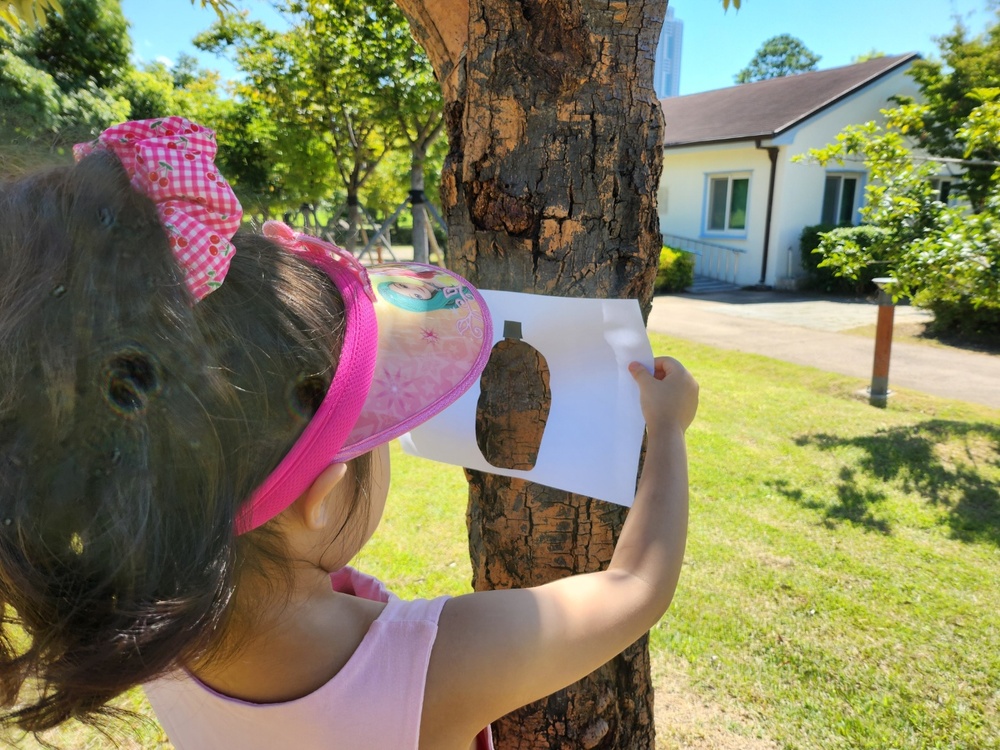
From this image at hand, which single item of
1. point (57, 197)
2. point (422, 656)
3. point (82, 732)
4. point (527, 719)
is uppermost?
point (57, 197)

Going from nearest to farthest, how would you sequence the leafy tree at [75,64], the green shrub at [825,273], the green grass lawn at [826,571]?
1. the green grass lawn at [826,571]
2. the leafy tree at [75,64]
3. the green shrub at [825,273]

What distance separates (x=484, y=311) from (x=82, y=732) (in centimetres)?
244

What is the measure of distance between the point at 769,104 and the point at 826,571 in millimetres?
15906

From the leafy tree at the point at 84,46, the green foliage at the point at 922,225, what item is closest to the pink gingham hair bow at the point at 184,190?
the green foliage at the point at 922,225

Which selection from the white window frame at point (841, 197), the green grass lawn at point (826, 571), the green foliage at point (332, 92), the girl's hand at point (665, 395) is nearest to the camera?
the girl's hand at point (665, 395)

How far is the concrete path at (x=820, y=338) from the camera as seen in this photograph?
7336 mm

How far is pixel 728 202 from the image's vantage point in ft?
51.3

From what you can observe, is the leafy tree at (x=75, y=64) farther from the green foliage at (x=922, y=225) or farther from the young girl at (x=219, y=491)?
the young girl at (x=219, y=491)

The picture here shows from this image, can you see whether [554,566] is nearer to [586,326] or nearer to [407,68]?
[586,326]

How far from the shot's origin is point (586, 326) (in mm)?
1235

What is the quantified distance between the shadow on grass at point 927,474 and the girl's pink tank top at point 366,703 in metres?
3.75

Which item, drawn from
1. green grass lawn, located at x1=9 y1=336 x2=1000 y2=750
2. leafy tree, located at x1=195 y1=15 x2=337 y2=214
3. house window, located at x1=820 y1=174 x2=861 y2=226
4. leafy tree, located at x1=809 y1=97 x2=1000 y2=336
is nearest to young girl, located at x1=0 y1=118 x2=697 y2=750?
green grass lawn, located at x1=9 y1=336 x2=1000 y2=750

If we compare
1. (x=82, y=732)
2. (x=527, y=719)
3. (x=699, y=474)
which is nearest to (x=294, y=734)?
(x=527, y=719)

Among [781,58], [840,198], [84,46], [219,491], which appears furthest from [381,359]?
[781,58]
